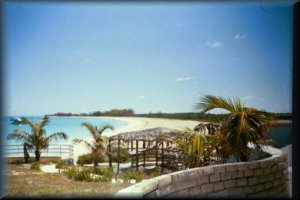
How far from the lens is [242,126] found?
13.8 feet

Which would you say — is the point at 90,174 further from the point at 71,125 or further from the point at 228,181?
the point at 228,181

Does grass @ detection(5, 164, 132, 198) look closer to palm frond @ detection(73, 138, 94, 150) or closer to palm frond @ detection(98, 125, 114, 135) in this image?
palm frond @ detection(73, 138, 94, 150)

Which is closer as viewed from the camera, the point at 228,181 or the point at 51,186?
the point at 228,181

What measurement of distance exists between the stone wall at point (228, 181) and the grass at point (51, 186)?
1242 mm

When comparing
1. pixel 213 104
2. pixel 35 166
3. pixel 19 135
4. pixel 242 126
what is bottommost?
Result: pixel 35 166

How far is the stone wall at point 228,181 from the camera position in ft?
11.0

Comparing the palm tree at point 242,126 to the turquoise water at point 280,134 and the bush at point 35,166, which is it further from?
the bush at point 35,166

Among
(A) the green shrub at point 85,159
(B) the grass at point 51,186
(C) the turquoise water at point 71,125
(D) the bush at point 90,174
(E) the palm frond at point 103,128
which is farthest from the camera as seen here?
(E) the palm frond at point 103,128

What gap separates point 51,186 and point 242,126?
328 centimetres

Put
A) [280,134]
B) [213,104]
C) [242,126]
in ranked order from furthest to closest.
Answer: [280,134], [213,104], [242,126]

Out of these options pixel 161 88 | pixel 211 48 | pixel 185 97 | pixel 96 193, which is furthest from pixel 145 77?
pixel 96 193

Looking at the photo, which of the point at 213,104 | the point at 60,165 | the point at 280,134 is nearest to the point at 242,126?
the point at 213,104

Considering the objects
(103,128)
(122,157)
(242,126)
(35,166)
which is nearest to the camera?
(242,126)

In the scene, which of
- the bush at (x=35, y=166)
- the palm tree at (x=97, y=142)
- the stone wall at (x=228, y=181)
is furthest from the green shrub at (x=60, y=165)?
the stone wall at (x=228, y=181)
